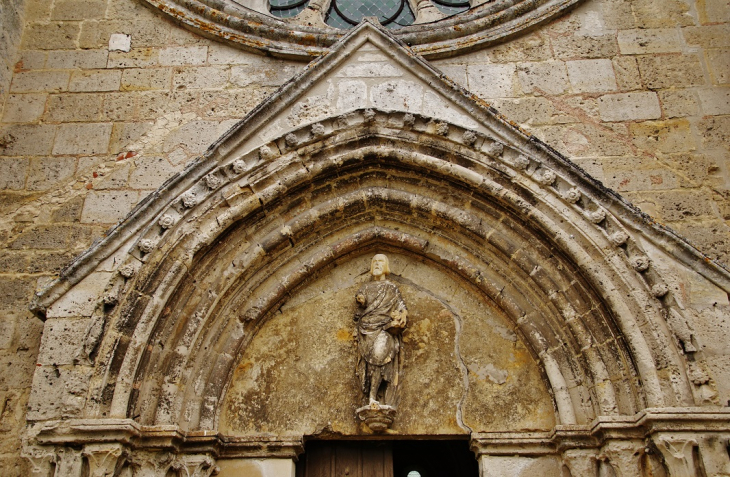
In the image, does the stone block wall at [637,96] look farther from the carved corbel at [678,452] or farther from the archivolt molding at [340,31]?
the carved corbel at [678,452]

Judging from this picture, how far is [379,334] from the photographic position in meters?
5.14

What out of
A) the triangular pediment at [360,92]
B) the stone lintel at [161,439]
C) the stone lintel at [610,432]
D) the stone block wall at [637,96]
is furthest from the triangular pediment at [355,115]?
the stone lintel at [610,432]

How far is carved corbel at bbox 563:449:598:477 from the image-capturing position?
14.9 feet

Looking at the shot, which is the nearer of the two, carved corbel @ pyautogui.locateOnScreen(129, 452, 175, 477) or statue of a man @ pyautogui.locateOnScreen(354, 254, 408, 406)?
carved corbel @ pyautogui.locateOnScreen(129, 452, 175, 477)

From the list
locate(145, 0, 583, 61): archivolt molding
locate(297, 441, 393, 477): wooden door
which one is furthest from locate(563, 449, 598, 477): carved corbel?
locate(145, 0, 583, 61): archivolt molding

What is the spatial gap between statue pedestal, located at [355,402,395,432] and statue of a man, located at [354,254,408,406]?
0.20 ft

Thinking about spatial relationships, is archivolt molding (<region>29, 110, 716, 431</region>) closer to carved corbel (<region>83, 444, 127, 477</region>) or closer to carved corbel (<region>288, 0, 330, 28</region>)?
carved corbel (<region>83, 444, 127, 477</region>)

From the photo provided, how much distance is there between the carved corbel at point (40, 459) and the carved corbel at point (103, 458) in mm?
238

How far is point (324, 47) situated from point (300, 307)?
241 centimetres

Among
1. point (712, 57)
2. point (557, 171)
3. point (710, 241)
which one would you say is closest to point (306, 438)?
point (557, 171)

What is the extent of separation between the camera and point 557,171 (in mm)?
5082

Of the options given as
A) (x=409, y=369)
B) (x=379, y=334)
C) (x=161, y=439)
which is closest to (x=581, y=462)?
(x=409, y=369)

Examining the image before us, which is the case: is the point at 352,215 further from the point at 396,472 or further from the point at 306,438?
the point at 396,472

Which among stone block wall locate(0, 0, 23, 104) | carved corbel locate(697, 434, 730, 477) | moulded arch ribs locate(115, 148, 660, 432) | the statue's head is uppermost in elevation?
stone block wall locate(0, 0, 23, 104)
